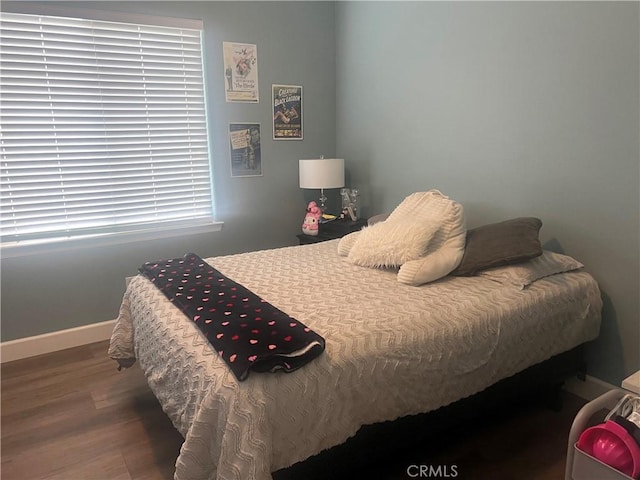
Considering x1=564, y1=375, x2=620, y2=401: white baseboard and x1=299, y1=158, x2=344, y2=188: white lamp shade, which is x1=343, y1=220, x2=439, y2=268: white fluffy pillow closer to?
x1=299, y1=158, x2=344, y2=188: white lamp shade

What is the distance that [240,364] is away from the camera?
1.40 meters

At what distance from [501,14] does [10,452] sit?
3279mm

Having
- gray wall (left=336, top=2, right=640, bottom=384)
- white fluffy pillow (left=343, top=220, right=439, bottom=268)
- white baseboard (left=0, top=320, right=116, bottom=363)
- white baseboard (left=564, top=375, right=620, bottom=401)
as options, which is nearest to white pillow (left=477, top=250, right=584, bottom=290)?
gray wall (left=336, top=2, right=640, bottom=384)

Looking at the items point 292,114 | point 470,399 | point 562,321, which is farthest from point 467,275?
point 292,114

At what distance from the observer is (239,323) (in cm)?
167

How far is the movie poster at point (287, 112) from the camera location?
362 cm

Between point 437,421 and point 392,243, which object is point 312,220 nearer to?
point 392,243

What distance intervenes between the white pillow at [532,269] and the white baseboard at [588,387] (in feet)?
2.03

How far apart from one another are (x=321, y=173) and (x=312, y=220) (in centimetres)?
36

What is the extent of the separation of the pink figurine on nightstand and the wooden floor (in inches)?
62.4

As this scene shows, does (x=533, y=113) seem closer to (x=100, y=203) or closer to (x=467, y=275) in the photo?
(x=467, y=275)

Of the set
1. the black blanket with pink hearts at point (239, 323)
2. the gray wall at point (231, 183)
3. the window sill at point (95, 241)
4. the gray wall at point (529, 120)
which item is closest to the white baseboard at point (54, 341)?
the gray wall at point (231, 183)

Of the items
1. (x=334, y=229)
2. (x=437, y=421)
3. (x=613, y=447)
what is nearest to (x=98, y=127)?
(x=334, y=229)

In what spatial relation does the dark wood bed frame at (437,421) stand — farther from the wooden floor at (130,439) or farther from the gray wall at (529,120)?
the gray wall at (529,120)
